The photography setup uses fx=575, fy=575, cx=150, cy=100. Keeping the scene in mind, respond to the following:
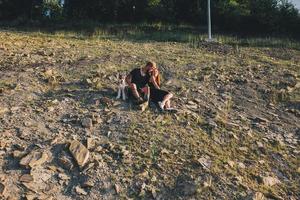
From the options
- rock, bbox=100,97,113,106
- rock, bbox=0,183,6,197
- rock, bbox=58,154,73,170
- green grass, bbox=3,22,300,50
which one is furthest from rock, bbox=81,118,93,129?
green grass, bbox=3,22,300,50

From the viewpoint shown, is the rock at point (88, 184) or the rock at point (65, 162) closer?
the rock at point (88, 184)

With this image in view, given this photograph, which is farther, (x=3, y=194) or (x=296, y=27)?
(x=296, y=27)

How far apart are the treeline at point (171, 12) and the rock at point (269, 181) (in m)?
16.3

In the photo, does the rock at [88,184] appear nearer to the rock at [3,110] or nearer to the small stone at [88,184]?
the small stone at [88,184]

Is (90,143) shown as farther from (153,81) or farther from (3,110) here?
(153,81)

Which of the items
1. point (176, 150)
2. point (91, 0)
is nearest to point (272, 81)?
point (176, 150)

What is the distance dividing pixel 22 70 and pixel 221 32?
13276 millimetres

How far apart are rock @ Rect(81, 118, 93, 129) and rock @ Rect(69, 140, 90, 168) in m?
0.82

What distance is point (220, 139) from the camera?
1212cm

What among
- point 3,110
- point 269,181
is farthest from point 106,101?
point 269,181

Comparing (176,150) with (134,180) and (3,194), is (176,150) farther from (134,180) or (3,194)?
(3,194)

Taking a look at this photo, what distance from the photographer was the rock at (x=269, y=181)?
10736 millimetres

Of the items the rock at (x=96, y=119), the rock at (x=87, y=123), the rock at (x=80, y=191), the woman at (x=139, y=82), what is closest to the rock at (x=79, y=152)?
the rock at (x=80, y=191)

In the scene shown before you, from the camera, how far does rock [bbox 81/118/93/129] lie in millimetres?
12102
